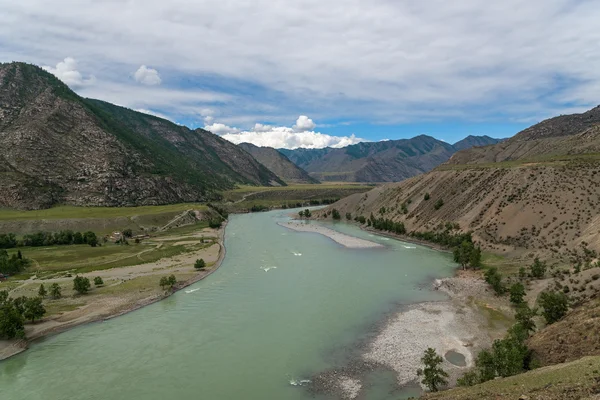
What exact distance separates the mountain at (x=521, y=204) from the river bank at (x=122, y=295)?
5861 cm

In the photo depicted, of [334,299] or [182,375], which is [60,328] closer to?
[182,375]

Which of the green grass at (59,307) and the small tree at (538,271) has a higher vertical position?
the small tree at (538,271)

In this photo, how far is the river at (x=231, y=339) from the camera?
33906 mm

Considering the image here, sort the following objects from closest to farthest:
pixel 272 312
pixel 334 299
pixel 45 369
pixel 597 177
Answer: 1. pixel 45 369
2. pixel 272 312
3. pixel 334 299
4. pixel 597 177

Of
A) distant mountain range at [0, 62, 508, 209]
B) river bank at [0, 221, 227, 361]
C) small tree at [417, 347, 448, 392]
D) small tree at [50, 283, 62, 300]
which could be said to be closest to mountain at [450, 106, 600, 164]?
Result: river bank at [0, 221, 227, 361]

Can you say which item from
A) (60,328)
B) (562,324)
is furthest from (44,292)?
(562,324)

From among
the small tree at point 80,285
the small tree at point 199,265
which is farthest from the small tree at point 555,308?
the small tree at point 80,285

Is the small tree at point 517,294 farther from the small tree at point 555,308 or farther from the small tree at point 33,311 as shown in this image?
the small tree at point 33,311

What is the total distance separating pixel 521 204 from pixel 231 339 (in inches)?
2838

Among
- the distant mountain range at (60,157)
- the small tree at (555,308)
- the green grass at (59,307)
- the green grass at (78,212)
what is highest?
the distant mountain range at (60,157)

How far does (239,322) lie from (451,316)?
86.0 feet

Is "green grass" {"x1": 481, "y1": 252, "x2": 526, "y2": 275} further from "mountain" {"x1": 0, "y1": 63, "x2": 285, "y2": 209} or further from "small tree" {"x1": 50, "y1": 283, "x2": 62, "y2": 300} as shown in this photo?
"mountain" {"x1": 0, "y1": 63, "x2": 285, "y2": 209}

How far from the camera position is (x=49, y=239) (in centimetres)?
10156

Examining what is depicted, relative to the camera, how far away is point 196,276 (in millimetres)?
70562
